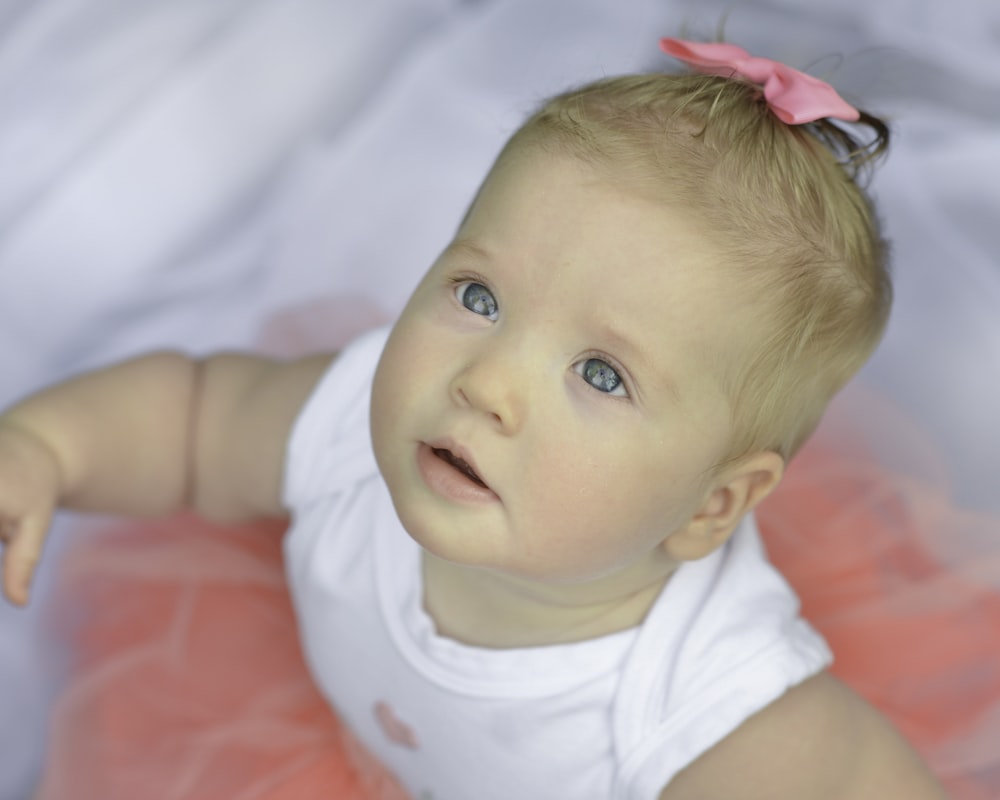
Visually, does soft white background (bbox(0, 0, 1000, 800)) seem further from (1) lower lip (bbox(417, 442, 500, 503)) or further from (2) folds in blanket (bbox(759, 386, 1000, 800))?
(1) lower lip (bbox(417, 442, 500, 503))

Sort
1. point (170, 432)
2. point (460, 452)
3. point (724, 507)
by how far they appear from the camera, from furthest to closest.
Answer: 1. point (170, 432)
2. point (724, 507)
3. point (460, 452)

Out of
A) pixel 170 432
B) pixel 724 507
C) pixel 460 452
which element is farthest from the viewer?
pixel 170 432

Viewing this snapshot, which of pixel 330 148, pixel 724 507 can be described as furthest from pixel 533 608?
pixel 330 148

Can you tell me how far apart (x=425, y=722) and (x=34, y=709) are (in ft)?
1.43

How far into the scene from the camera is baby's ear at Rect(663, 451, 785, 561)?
813 millimetres

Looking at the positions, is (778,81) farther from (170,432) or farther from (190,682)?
A: (190,682)

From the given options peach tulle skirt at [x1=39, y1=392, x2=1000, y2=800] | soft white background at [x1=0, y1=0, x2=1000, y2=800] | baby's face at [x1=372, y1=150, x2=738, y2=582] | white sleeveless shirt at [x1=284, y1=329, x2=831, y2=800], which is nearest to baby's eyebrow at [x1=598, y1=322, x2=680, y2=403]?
baby's face at [x1=372, y1=150, x2=738, y2=582]

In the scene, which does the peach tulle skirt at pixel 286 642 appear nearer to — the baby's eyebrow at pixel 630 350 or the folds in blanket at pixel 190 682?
Answer: the folds in blanket at pixel 190 682

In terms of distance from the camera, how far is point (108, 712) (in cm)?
106

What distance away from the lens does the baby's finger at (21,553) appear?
88 cm

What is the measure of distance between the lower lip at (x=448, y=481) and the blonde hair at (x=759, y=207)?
6.2 inches

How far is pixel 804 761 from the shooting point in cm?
84

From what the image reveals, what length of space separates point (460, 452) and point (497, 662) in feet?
0.74

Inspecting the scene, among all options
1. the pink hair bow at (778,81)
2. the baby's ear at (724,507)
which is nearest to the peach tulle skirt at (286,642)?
the baby's ear at (724,507)
